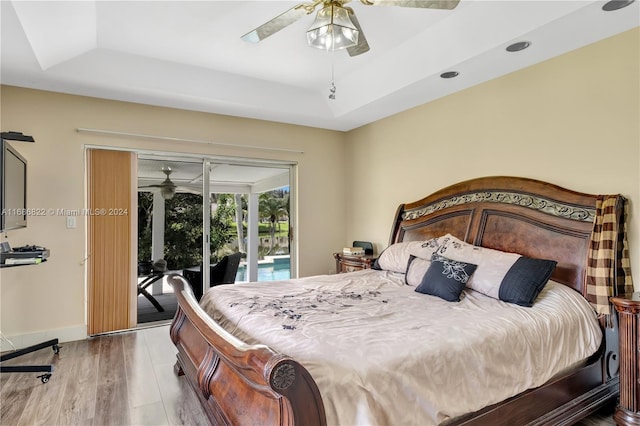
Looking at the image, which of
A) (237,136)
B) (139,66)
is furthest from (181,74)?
(237,136)

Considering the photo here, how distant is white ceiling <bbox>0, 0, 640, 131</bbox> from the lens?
2.40 m

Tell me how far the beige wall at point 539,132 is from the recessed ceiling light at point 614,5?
38cm

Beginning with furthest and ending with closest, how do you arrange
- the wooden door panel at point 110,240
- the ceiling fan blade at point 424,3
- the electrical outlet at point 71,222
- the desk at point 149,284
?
the desk at point 149,284, the wooden door panel at point 110,240, the electrical outlet at point 71,222, the ceiling fan blade at point 424,3

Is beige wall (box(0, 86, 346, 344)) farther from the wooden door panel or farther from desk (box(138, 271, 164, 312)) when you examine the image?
desk (box(138, 271, 164, 312))

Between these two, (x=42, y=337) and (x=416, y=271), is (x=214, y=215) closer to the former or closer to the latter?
(x=42, y=337)

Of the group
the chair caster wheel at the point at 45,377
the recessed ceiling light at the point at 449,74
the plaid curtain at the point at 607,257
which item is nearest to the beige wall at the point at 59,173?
the chair caster wheel at the point at 45,377

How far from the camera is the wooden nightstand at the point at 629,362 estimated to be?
197 centimetres

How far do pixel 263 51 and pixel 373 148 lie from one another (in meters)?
2.01

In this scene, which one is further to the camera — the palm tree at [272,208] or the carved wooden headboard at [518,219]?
the palm tree at [272,208]

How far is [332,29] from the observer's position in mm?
2012

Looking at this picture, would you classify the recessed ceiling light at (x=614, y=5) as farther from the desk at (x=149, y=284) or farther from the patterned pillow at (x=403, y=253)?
the desk at (x=149, y=284)

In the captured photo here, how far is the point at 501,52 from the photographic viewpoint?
270 cm

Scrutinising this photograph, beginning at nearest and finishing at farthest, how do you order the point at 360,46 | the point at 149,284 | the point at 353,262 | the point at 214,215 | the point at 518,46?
1. the point at 360,46
2. the point at 518,46
3. the point at 149,284
4. the point at 353,262
5. the point at 214,215

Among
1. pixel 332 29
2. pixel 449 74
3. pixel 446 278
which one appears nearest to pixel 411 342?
pixel 446 278
